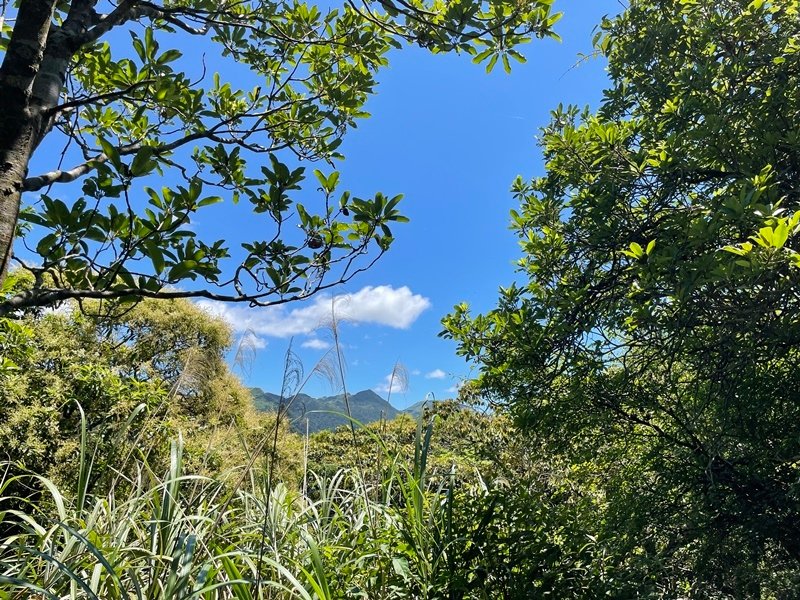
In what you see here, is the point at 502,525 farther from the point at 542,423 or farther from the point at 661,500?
the point at 661,500

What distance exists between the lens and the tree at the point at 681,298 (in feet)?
7.61

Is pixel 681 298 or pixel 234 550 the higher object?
pixel 681 298

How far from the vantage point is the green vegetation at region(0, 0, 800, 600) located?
63.2 inches

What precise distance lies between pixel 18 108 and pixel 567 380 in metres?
3.18

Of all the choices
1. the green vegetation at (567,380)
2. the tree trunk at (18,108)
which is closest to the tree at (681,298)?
the green vegetation at (567,380)

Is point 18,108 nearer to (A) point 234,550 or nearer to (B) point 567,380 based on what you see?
(A) point 234,550

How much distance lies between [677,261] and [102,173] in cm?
250

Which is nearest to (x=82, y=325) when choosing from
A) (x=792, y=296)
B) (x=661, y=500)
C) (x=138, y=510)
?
(x=138, y=510)

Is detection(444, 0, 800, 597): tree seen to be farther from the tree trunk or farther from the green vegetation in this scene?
the tree trunk

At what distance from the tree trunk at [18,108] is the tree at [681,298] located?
7.82 feet

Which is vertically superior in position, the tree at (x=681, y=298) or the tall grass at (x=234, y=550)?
the tree at (x=681, y=298)

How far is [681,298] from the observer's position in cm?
217

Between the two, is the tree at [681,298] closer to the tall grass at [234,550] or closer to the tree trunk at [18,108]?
the tall grass at [234,550]

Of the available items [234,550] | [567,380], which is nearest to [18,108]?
[234,550]
